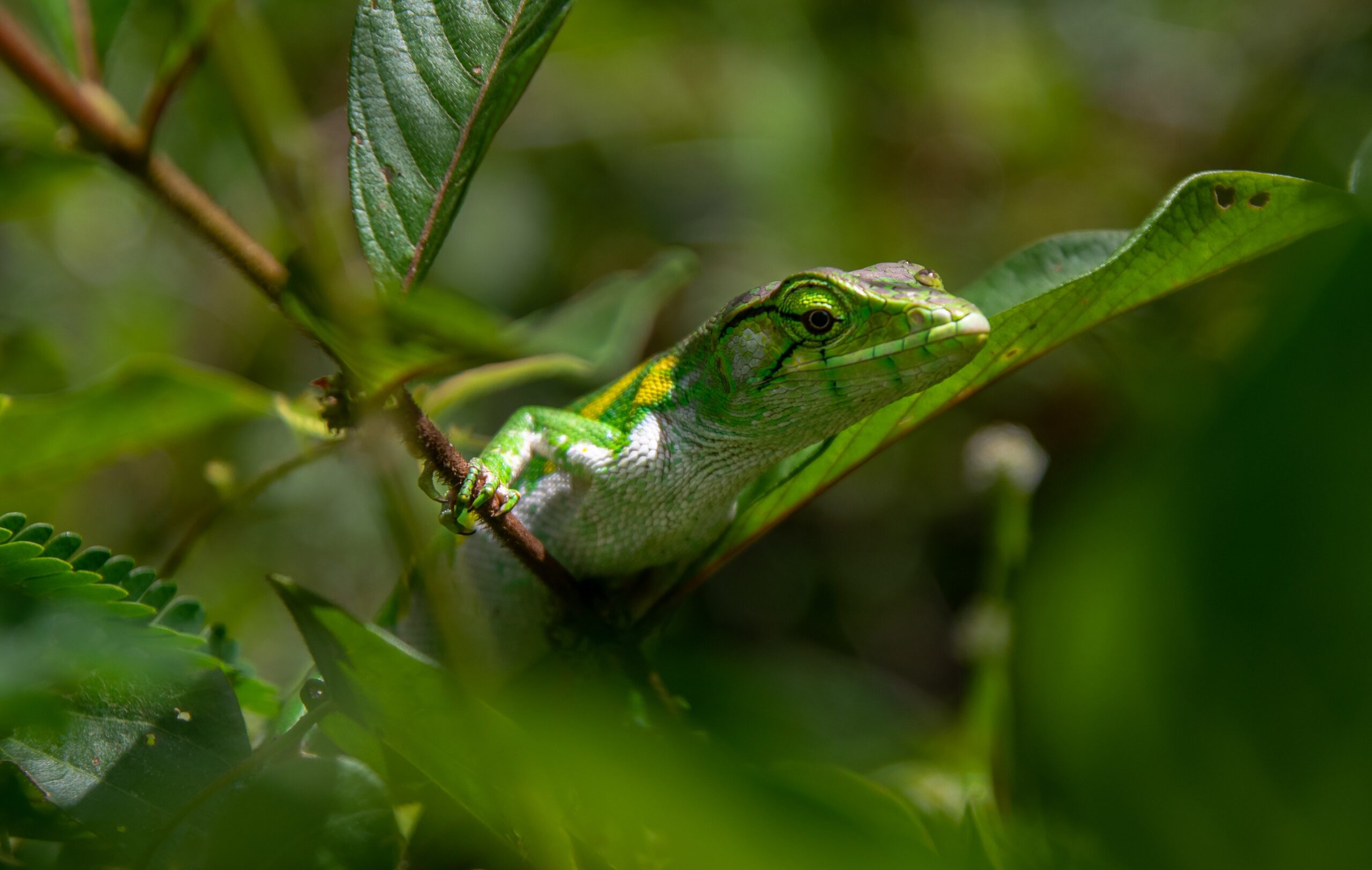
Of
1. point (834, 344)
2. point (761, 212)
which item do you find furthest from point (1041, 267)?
point (761, 212)

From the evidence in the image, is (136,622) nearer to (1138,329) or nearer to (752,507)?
(752,507)

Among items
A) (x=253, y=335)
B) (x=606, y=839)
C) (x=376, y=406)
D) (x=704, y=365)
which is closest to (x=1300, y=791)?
(x=606, y=839)

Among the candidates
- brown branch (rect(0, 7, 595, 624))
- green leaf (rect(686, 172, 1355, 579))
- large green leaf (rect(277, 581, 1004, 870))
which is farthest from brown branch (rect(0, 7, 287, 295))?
green leaf (rect(686, 172, 1355, 579))

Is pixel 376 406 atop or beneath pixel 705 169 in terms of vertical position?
beneath

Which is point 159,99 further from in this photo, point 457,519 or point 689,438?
point 689,438

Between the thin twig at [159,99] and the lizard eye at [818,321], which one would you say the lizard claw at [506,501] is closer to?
the lizard eye at [818,321]

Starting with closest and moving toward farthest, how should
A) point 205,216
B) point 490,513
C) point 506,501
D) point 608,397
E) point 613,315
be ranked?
point 490,513 < point 506,501 < point 205,216 < point 608,397 < point 613,315

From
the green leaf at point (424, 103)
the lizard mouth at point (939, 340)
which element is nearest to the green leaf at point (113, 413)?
the green leaf at point (424, 103)
